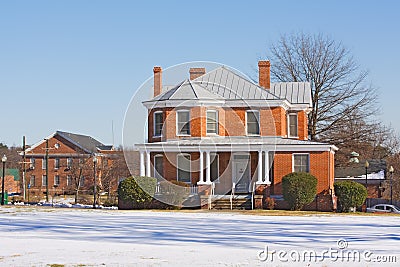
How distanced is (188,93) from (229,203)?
23.3 ft

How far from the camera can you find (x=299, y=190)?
35.3 metres

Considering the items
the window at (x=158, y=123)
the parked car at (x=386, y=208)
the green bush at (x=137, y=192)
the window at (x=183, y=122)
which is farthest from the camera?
the parked car at (x=386, y=208)

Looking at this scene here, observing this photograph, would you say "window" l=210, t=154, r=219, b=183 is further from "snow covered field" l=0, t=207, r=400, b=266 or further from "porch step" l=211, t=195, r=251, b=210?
"snow covered field" l=0, t=207, r=400, b=266

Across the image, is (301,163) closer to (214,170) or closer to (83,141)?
(214,170)

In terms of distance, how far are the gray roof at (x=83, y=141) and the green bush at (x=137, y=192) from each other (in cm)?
4898

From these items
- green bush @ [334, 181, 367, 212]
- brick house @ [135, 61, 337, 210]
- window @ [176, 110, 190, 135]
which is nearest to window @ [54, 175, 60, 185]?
brick house @ [135, 61, 337, 210]

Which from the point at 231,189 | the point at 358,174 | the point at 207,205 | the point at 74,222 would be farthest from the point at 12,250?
the point at 358,174

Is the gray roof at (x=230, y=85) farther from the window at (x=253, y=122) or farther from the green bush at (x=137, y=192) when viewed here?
the green bush at (x=137, y=192)

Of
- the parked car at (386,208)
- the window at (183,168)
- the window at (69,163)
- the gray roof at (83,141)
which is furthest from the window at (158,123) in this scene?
the gray roof at (83,141)

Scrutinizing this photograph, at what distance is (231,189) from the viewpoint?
38281 mm

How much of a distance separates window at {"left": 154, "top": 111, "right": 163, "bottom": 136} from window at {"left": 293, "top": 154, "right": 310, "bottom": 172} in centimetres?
808

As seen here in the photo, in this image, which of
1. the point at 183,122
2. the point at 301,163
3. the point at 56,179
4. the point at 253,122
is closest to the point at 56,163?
the point at 56,179

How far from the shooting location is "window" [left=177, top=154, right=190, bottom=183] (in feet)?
127

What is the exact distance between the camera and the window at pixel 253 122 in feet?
130
